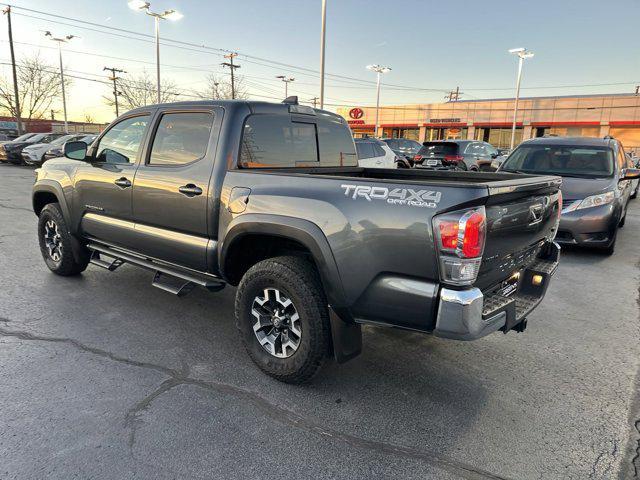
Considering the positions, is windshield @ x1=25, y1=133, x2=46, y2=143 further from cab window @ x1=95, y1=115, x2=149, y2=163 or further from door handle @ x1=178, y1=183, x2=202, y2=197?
door handle @ x1=178, y1=183, x2=202, y2=197

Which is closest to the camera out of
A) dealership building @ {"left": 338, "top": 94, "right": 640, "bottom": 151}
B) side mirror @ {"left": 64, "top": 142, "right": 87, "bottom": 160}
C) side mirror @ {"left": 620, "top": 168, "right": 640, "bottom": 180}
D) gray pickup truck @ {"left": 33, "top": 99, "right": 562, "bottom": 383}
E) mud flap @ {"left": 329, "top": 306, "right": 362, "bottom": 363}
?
gray pickup truck @ {"left": 33, "top": 99, "right": 562, "bottom": 383}

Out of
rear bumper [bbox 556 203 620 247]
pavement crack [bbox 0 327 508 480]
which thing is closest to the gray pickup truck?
pavement crack [bbox 0 327 508 480]

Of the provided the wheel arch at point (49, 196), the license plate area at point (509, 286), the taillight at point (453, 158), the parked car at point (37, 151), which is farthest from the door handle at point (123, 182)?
the parked car at point (37, 151)

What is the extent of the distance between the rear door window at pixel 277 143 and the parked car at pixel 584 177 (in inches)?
183

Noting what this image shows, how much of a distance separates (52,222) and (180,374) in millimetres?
3255

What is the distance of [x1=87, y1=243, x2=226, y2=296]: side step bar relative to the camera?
144 inches

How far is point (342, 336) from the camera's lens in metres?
2.86

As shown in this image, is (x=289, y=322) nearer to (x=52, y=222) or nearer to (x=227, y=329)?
(x=227, y=329)

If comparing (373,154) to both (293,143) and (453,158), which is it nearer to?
(453,158)

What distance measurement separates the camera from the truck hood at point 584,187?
6.66 metres

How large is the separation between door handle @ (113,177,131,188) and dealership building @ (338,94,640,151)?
35.0 metres

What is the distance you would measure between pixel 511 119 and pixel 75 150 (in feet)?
162

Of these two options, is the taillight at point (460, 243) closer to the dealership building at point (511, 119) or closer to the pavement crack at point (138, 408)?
the pavement crack at point (138, 408)

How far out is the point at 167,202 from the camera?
12.3 ft
